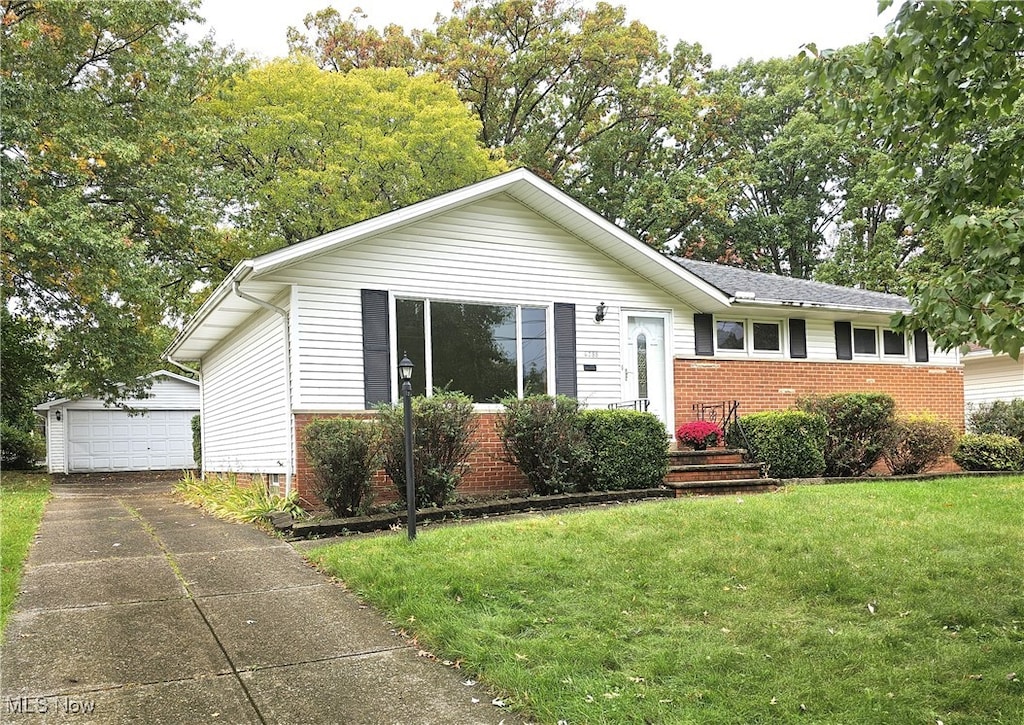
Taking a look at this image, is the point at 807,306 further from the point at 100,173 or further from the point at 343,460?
the point at 100,173

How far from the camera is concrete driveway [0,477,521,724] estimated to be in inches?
160

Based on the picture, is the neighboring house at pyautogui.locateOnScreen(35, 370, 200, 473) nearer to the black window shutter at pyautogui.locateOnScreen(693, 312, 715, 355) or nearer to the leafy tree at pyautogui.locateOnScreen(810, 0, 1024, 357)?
the black window shutter at pyautogui.locateOnScreen(693, 312, 715, 355)

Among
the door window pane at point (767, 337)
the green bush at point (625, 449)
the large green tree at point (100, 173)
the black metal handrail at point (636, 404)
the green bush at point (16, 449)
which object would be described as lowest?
the green bush at point (16, 449)

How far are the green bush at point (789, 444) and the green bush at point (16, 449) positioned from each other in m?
25.0

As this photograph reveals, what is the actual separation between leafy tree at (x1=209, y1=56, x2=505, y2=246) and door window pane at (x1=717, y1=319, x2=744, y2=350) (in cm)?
1009

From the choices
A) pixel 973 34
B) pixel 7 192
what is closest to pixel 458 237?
pixel 973 34

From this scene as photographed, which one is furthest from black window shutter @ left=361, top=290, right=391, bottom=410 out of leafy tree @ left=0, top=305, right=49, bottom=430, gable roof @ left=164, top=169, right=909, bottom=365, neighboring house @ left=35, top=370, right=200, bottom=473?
neighboring house @ left=35, top=370, right=200, bottom=473

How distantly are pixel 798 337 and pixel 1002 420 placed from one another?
13.5 feet

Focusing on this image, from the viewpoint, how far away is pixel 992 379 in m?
23.5

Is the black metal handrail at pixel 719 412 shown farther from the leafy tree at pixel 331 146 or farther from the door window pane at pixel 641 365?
the leafy tree at pixel 331 146

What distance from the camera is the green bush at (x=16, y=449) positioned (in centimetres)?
2722

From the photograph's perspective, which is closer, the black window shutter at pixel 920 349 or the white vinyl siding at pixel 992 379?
the black window shutter at pixel 920 349

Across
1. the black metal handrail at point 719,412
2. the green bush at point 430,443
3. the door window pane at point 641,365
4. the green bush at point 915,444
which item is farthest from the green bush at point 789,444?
the green bush at point 430,443

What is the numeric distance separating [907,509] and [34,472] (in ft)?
93.0
